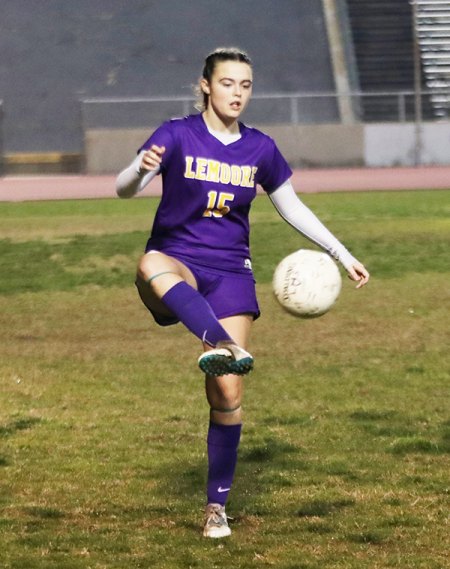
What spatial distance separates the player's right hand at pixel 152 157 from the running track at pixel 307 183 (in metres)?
26.5

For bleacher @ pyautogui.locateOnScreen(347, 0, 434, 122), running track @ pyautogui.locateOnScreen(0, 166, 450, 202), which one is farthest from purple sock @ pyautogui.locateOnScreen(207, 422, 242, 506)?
bleacher @ pyautogui.locateOnScreen(347, 0, 434, 122)

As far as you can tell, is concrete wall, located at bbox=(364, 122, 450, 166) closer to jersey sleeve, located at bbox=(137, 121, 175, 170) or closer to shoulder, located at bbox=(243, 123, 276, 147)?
shoulder, located at bbox=(243, 123, 276, 147)

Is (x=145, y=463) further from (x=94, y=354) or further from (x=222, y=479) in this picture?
(x=94, y=354)

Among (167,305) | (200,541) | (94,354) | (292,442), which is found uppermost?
(167,305)

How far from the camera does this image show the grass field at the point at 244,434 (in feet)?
20.9

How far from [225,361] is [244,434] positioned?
327 centimetres

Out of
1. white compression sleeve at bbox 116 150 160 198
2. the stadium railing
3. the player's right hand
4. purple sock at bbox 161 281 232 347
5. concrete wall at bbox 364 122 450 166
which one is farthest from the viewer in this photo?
concrete wall at bbox 364 122 450 166

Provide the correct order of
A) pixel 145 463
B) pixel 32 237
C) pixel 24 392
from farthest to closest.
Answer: pixel 32 237 → pixel 24 392 → pixel 145 463

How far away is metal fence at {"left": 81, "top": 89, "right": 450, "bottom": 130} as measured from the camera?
4178 centimetres

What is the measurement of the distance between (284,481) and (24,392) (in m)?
3.68

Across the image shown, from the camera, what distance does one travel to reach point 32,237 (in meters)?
22.5

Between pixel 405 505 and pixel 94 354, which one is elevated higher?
pixel 405 505

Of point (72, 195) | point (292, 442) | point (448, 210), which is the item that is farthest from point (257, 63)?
point (292, 442)

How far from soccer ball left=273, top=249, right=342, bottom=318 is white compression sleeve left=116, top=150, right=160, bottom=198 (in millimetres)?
867
